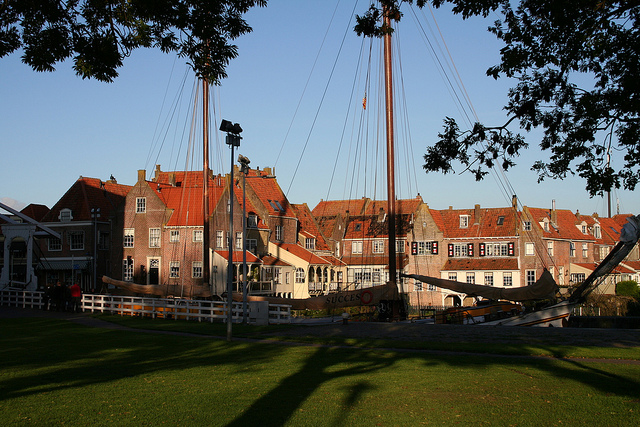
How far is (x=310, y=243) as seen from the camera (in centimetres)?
7525

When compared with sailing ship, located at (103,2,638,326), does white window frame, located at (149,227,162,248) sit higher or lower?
higher

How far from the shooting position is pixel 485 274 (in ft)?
247

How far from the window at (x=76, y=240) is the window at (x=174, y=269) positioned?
10272 mm

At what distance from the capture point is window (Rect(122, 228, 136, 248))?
2448 inches

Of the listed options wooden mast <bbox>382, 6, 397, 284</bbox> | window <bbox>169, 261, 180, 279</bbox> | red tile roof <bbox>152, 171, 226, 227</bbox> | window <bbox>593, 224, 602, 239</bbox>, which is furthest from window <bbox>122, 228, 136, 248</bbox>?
window <bbox>593, 224, 602, 239</bbox>

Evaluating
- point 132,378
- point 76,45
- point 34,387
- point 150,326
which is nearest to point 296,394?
point 132,378

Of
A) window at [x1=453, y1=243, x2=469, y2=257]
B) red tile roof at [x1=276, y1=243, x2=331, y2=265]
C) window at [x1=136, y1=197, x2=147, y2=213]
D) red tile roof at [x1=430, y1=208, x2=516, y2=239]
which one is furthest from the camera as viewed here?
window at [x1=453, y1=243, x2=469, y2=257]

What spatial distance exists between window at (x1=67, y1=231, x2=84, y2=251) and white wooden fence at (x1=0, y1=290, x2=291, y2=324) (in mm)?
16411

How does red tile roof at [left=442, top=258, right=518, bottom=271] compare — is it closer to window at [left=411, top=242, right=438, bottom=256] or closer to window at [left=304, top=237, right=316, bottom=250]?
window at [left=411, top=242, right=438, bottom=256]

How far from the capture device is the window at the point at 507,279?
73.9 meters

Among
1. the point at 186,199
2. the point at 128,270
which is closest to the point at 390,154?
the point at 186,199

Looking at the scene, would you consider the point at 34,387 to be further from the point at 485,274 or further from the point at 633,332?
the point at 485,274

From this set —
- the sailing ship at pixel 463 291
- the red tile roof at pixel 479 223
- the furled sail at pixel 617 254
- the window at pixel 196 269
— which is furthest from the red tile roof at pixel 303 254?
the furled sail at pixel 617 254

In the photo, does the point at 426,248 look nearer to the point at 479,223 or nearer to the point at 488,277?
the point at 479,223
